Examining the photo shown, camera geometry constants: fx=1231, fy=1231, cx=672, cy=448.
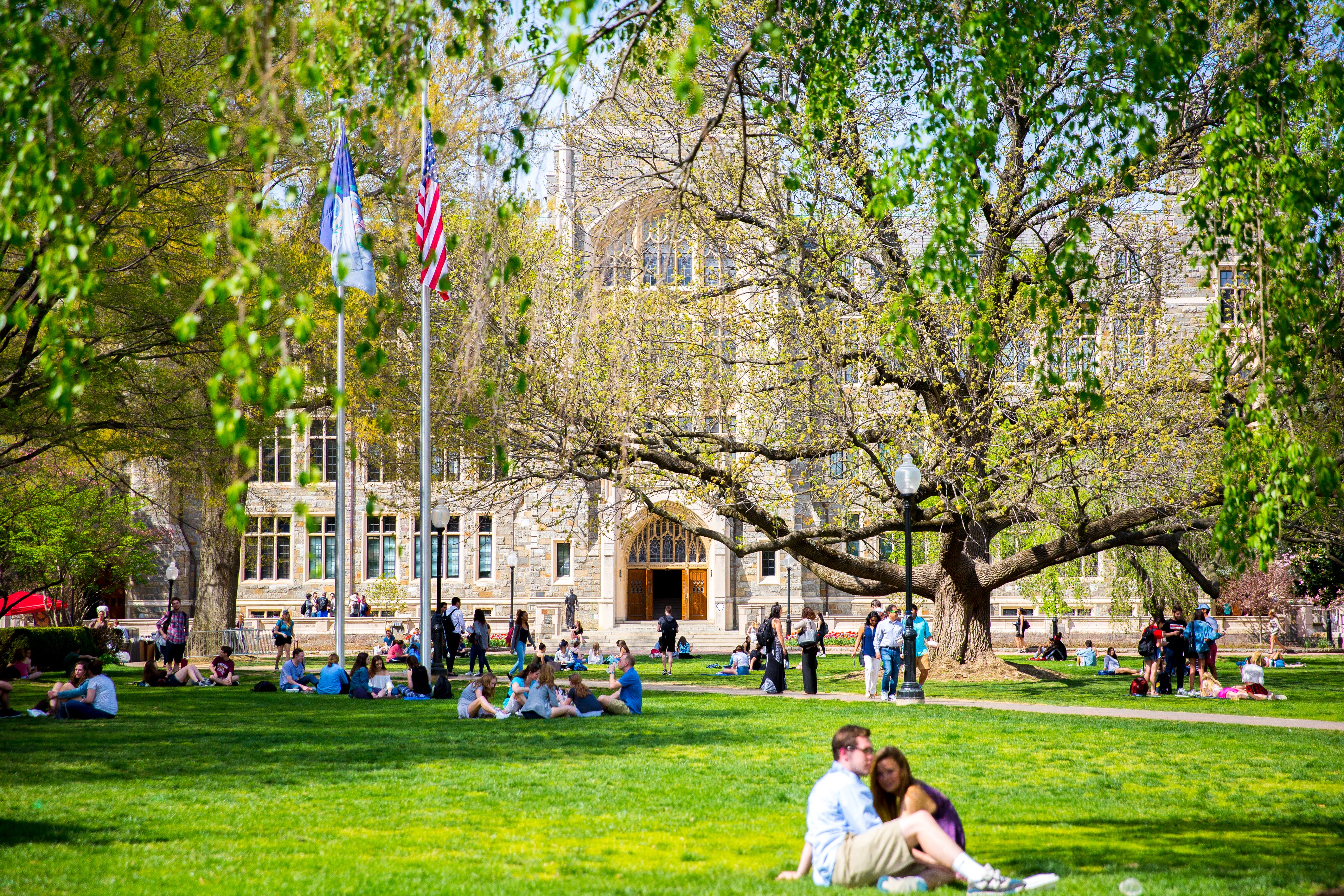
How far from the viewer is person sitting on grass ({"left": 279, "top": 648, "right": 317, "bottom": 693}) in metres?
22.5

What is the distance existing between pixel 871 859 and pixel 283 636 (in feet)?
83.3

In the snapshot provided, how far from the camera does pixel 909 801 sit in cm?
706

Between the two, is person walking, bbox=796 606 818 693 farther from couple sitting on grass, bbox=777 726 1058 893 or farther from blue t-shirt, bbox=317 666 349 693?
couple sitting on grass, bbox=777 726 1058 893

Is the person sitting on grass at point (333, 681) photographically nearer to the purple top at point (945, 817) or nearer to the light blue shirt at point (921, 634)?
the light blue shirt at point (921, 634)

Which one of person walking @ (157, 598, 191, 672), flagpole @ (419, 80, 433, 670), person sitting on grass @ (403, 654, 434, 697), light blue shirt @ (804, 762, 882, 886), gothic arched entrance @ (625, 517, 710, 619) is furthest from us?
gothic arched entrance @ (625, 517, 710, 619)

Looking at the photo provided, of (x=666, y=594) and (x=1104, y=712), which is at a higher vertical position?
(x=666, y=594)

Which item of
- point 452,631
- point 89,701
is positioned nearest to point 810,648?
point 452,631

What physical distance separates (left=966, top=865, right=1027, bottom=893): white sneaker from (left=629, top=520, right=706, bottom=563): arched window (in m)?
46.1

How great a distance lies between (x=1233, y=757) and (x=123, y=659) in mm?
28579

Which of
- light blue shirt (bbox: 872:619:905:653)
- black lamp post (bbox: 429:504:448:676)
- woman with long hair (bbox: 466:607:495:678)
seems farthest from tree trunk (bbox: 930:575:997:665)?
black lamp post (bbox: 429:504:448:676)

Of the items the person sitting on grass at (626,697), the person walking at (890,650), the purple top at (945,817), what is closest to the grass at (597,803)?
the purple top at (945,817)

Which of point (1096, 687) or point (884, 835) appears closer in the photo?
point (884, 835)

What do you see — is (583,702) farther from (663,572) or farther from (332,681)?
(663,572)

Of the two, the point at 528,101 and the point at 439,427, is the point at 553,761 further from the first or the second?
the point at 439,427
